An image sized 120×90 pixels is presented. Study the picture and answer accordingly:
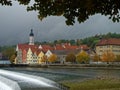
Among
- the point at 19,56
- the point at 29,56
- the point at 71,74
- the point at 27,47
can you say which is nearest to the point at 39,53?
the point at 29,56

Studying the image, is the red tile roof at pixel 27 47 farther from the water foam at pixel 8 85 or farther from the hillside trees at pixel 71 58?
the water foam at pixel 8 85

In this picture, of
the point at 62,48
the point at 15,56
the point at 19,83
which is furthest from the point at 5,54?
the point at 19,83

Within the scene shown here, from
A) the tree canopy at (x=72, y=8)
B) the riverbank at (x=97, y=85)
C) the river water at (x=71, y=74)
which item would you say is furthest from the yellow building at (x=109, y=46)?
the tree canopy at (x=72, y=8)

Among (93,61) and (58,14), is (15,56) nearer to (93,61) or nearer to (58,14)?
(93,61)

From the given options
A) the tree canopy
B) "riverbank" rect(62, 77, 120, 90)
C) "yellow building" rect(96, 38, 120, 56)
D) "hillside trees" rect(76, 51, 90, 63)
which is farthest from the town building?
the tree canopy

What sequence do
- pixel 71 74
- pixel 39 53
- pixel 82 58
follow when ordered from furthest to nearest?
1. pixel 39 53
2. pixel 82 58
3. pixel 71 74

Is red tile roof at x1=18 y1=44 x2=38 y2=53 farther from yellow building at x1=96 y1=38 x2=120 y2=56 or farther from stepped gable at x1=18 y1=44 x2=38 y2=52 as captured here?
yellow building at x1=96 y1=38 x2=120 y2=56

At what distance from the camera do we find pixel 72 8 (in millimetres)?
6891

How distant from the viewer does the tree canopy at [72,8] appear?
6.69 metres

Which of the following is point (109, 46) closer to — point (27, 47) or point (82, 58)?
point (82, 58)

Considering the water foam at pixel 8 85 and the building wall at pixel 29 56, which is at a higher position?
the building wall at pixel 29 56

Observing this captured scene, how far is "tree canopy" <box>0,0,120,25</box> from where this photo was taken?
669 centimetres

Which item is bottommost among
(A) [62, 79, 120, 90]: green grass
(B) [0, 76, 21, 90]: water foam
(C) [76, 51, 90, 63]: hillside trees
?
(A) [62, 79, 120, 90]: green grass

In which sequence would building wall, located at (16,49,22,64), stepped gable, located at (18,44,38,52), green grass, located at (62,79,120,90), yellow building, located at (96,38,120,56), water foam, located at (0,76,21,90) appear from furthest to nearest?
building wall, located at (16,49,22,64)
stepped gable, located at (18,44,38,52)
yellow building, located at (96,38,120,56)
green grass, located at (62,79,120,90)
water foam, located at (0,76,21,90)
